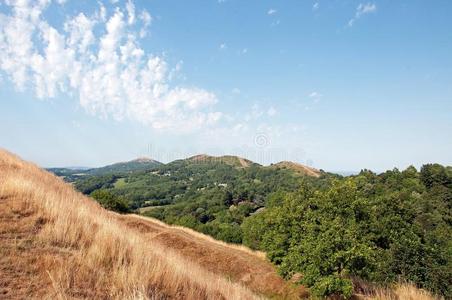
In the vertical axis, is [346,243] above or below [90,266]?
below

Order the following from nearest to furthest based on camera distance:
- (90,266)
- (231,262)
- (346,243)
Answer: (90,266) < (346,243) < (231,262)

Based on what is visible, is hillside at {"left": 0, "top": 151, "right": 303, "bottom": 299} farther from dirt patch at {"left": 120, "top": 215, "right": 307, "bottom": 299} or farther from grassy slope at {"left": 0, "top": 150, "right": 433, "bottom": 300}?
dirt patch at {"left": 120, "top": 215, "right": 307, "bottom": 299}

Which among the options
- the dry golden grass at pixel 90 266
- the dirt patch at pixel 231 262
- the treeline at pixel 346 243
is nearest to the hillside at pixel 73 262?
the dry golden grass at pixel 90 266

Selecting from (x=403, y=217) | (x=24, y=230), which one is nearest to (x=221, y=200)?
(x=403, y=217)

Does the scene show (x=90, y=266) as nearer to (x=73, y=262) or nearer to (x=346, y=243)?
(x=73, y=262)

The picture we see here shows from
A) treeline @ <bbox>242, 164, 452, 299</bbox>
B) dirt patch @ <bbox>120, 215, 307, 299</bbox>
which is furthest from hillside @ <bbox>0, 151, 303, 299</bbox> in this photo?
dirt patch @ <bbox>120, 215, 307, 299</bbox>

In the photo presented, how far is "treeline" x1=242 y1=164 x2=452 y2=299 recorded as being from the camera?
22531 mm

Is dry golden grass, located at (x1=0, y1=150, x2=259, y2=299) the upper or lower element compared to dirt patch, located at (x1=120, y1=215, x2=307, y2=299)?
upper

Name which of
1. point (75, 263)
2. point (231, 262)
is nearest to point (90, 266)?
point (75, 263)

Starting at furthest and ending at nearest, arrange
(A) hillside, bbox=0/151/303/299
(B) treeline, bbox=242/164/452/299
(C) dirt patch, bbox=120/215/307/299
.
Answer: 1. (C) dirt patch, bbox=120/215/307/299
2. (B) treeline, bbox=242/164/452/299
3. (A) hillside, bbox=0/151/303/299

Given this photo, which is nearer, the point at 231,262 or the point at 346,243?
the point at 346,243

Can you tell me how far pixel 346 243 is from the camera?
23062mm

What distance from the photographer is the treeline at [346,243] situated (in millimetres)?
22531

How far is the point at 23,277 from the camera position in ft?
15.1
